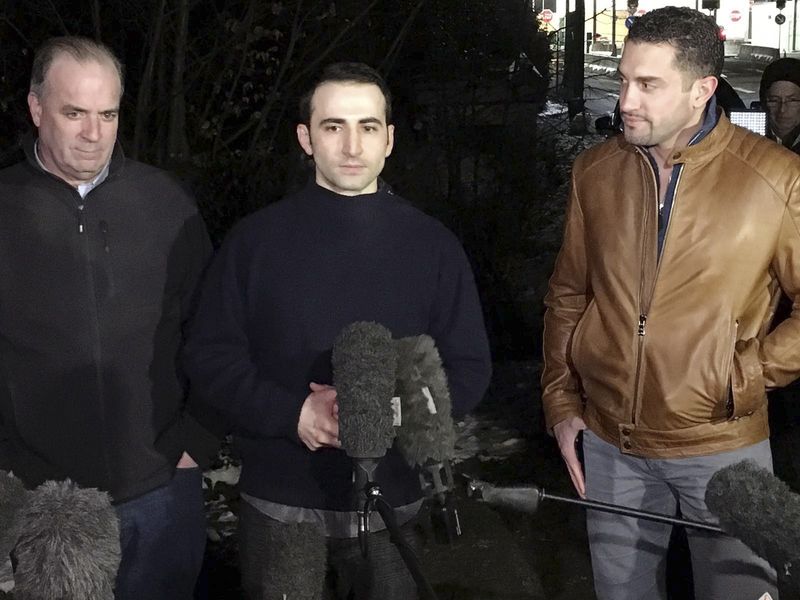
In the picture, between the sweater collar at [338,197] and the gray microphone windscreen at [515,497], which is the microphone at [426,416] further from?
the sweater collar at [338,197]

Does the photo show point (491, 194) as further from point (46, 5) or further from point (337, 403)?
point (337, 403)

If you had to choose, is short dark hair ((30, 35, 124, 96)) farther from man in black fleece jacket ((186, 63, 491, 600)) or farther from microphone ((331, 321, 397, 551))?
microphone ((331, 321, 397, 551))

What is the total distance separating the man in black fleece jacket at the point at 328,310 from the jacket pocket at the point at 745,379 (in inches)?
27.7

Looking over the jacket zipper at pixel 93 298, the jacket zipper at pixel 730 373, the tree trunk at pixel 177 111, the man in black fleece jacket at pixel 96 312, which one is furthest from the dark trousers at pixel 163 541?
the tree trunk at pixel 177 111

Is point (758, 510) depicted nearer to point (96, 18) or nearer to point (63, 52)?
point (63, 52)

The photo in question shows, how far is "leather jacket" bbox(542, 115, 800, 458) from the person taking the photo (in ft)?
10.4

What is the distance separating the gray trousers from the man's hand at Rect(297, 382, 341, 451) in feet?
3.30

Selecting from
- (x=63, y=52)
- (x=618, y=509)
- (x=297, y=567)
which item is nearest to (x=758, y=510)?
(x=618, y=509)

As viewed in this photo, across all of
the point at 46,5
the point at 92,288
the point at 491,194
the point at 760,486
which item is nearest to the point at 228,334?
the point at 92,288

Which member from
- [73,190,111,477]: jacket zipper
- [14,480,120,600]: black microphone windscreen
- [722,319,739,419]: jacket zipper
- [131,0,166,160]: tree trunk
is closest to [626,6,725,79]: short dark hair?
[722,319,739,419]: jacket zipper

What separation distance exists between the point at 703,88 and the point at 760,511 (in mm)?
1465

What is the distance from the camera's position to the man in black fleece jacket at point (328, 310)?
2.91 m

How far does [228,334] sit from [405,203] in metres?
0.58

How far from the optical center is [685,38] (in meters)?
3.14
